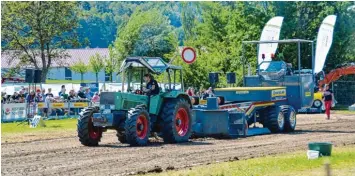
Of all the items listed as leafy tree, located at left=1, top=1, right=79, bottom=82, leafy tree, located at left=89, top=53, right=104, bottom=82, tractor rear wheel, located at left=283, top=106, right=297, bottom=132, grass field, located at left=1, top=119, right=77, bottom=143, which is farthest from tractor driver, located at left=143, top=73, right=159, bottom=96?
leafy tree, located at left=89, top=53, right=104, bottom=82

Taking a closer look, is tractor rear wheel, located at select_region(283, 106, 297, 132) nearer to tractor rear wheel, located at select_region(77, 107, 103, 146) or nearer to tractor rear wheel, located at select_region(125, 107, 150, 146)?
tractor rear wheel, located at select_region(125, 107, 150, 146)

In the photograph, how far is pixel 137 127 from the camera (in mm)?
20266

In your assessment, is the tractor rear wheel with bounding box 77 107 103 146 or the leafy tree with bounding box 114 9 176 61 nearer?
the tractor rear wheel with bounding box 77 107 103 146

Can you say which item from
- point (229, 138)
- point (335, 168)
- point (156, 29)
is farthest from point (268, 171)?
point (156, 29)

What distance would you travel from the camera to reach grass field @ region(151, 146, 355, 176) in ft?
45.8

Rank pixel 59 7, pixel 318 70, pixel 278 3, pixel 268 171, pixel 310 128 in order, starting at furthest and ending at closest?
1. pixel 278 3
2. pixel 59 7
3. pixel 318 70
4. pixel 310 128
5. pixel 268 171

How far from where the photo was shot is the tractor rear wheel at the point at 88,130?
66.8 ft

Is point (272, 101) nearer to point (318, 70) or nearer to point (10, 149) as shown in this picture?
point (10, 149)

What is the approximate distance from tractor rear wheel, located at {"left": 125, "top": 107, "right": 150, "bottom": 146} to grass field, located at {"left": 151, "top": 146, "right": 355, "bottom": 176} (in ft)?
13.4

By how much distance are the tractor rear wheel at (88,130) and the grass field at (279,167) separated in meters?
5.33

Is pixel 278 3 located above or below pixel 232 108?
above

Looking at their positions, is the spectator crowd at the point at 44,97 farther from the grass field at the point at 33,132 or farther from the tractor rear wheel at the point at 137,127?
the tractor rear wheel at the point at 137,127

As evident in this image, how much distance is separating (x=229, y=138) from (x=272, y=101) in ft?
9.88

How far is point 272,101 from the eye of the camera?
2594 cm
